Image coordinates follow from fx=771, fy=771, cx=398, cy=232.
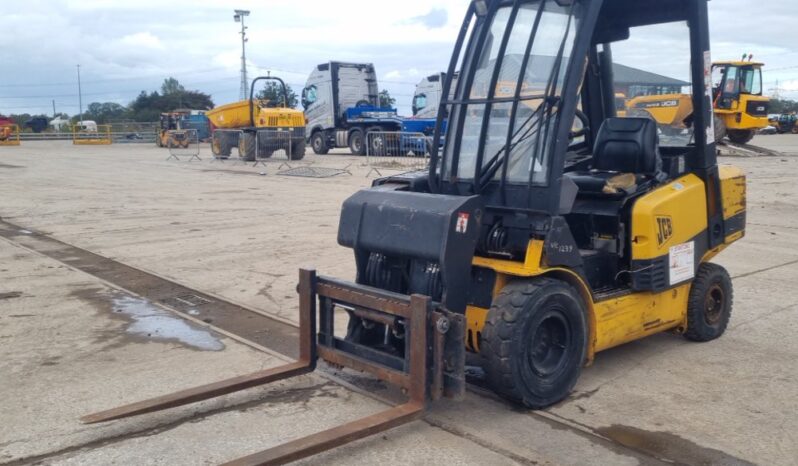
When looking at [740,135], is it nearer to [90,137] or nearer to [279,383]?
[279,383]

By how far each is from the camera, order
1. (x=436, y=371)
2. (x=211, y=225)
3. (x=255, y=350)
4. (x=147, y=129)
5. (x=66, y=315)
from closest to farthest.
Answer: (x=436, y=371) → (x=255, y=350) → (x=66, y=315) → (x=211, y=225) → (x=147, y=129)

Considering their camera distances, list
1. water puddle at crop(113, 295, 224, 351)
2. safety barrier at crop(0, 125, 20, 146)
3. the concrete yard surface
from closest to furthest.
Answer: the concrete yard surface
water puddle at crop(113, 295, 224, 351)
safety barrier at crop(0, 125, 20, 146)

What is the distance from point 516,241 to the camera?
4.82m

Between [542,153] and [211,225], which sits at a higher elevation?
[542,153]

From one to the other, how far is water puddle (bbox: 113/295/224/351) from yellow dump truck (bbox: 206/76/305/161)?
20.8 m

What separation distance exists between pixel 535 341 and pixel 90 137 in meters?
55.8

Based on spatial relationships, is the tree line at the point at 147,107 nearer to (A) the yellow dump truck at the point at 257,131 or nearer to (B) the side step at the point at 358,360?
(A) the yellow dump truck at the point at 257,131

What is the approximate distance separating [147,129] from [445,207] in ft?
199

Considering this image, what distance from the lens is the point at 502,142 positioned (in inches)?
195

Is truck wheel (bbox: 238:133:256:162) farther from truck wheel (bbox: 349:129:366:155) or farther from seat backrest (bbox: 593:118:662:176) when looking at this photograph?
seat backrest (bbox: 593:118:662:176)

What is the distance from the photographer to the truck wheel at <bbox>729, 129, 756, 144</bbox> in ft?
98.1

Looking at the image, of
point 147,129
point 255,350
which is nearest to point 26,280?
point 255,350

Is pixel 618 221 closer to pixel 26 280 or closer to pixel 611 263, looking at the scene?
pixel 611 263

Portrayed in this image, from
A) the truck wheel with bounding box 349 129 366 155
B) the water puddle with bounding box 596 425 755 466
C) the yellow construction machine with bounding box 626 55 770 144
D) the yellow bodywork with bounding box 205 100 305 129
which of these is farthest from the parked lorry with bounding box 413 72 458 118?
the water puddle with bounding box 596 425 755 466
